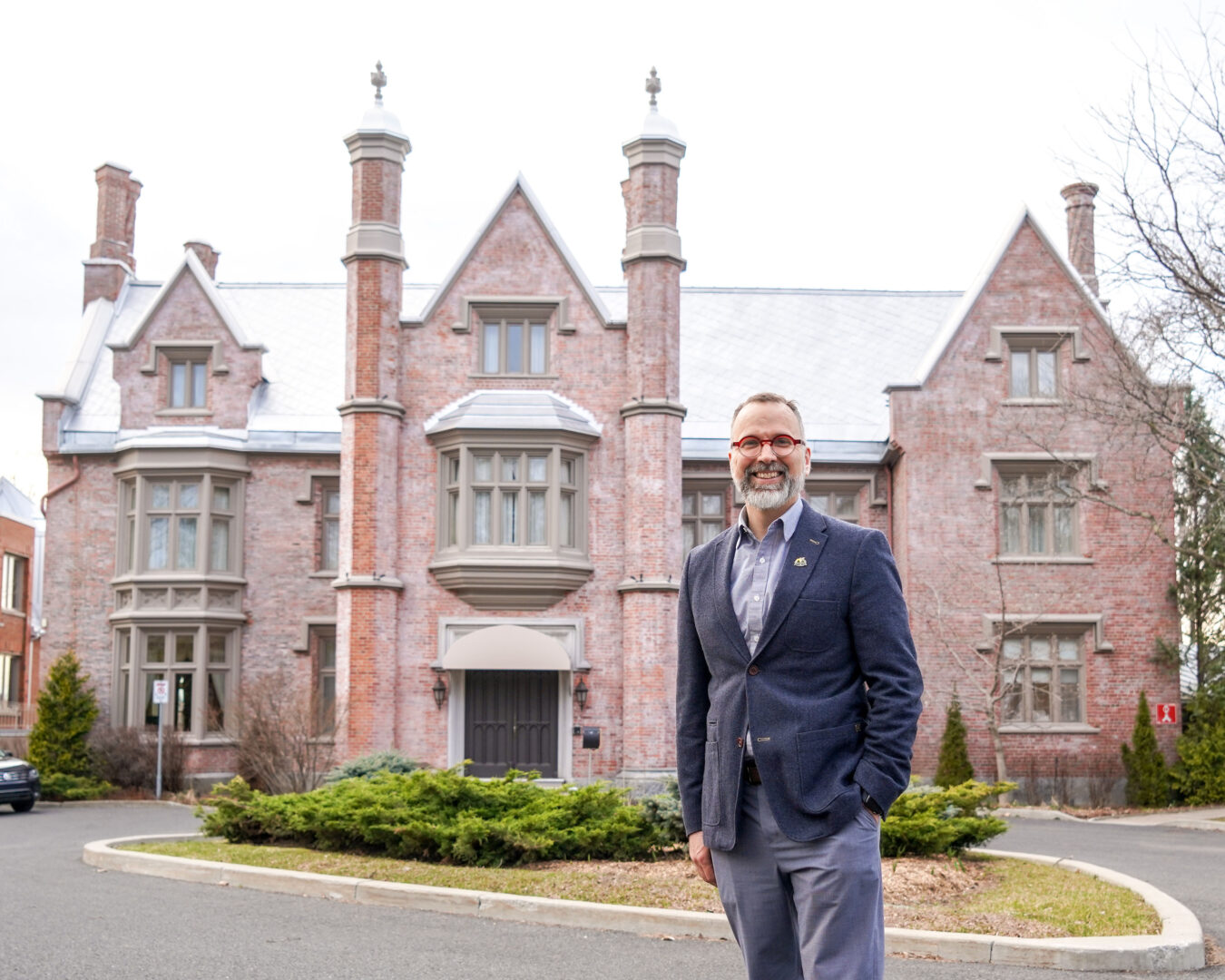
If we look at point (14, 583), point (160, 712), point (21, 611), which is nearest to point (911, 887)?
point (160, 712)

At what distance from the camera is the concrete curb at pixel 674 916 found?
7.90 metres

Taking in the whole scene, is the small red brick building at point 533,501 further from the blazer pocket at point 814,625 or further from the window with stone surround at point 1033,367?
the blazer pocket at point 814,625

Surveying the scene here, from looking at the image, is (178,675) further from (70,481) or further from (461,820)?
(461,820)

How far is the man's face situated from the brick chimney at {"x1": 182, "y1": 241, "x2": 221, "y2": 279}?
96.9 ft

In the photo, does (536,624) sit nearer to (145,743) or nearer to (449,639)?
(449,639)

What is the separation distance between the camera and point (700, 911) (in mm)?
9273

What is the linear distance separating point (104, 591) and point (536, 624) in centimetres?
903

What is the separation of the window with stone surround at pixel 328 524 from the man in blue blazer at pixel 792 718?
74.6ft

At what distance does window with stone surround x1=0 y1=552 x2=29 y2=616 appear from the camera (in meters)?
38.8

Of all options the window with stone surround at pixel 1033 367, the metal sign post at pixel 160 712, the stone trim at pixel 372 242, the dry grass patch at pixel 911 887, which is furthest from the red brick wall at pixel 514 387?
the dry grass patch at pixel 911 887

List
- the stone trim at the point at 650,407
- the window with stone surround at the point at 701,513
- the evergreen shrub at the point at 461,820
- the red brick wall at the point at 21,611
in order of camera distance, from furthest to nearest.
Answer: the red brick wall at the point at 21,611 < the window with stone surround at the point at 701,513 < the stone trim at the point at 650,407 < the evergreen shrub at the point at 461,820

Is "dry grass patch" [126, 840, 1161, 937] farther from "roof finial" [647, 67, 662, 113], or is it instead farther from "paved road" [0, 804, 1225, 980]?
"roof finial" [647, 67, 662, 113]

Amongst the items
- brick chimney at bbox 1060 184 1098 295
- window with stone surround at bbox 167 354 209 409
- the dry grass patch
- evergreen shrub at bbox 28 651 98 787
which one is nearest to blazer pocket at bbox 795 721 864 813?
the dry grass patch

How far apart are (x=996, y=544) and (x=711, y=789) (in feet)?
72.5
